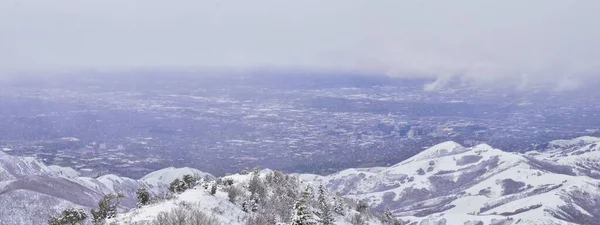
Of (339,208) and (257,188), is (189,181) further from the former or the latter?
(339,208)

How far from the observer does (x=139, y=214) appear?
39.2 meters

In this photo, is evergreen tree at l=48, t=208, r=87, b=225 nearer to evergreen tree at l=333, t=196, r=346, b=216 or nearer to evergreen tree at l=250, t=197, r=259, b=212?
evergreen tree at l=250, t=197, r=259, b=212

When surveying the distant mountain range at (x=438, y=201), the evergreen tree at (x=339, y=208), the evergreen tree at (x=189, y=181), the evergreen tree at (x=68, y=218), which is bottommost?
the distant mountain range at (x=438, y=201)

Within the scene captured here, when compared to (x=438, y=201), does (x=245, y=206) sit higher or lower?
higher

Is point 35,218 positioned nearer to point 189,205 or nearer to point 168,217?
point 189,205

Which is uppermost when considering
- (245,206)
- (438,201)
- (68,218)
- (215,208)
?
(68,218)

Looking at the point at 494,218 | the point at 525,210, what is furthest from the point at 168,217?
the point at 525,210

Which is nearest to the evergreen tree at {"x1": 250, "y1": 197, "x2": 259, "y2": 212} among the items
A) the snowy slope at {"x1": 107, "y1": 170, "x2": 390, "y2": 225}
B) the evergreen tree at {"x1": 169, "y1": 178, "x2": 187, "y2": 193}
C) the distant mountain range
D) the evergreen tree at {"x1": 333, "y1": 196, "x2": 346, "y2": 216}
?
the snowy slope at {"x1": 107, "y1": 170, "x2": 390, "y2": 225}

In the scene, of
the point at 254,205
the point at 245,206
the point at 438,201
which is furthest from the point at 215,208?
the point at 438,201

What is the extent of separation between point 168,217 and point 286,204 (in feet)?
58.1

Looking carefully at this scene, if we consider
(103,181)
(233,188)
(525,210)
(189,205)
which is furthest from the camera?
(103,181)

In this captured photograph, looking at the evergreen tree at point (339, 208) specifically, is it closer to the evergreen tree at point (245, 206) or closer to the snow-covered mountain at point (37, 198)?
the evergreen tree at point (245, 206)

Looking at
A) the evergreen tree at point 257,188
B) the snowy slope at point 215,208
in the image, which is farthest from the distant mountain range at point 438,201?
the evergreen tree at point 257,188

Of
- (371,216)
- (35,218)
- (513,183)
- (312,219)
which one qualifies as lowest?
(513,183)
